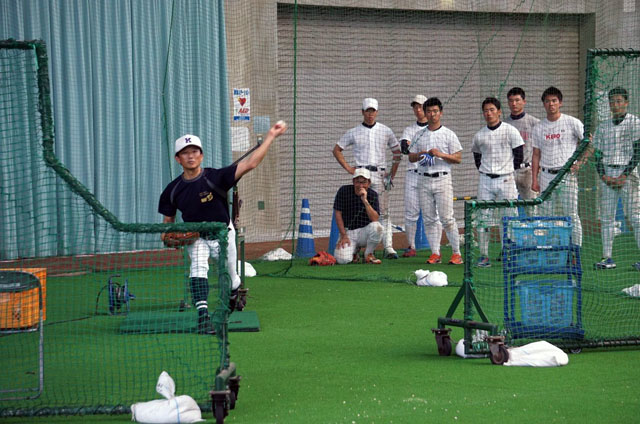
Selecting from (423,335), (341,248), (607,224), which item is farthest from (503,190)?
(423,335)

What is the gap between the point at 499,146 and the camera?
1198 cm

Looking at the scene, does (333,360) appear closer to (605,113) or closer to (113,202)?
(605,113)

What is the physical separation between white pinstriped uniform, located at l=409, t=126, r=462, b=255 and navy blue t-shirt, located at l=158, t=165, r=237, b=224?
5.29 m

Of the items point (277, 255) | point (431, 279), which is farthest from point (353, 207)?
point (431, 279)

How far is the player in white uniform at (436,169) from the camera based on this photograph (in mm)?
12508

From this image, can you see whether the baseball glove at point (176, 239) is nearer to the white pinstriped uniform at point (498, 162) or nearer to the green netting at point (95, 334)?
Result: the green netting at point (95, 334)

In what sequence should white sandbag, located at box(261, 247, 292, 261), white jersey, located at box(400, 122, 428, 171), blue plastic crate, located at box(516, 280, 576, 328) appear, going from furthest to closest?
white sandbag, located at box(261, 247, 292, 261)
white jersey, located at box(400, 122, 428, 171)
blue plastic crate, located at box(516, 280, 576, 328)

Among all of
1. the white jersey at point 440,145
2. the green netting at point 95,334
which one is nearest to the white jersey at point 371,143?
the white jersey at point 440,145

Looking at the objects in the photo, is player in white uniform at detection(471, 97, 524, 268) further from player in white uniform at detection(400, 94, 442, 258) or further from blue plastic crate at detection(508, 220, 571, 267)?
blue plastic crate at detection(508, 220, 571, 267)

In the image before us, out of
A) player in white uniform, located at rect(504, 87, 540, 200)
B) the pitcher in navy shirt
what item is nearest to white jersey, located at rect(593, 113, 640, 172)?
player in white uniform, located at rect(504, 87, 540, 200)

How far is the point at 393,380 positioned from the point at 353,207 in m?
6.99

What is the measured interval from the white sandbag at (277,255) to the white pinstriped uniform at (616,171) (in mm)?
4926

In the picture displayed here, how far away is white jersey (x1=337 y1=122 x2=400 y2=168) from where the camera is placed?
43.3ft

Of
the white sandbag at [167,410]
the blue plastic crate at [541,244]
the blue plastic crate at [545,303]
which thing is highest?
the blue plastic crate at [541,244]
